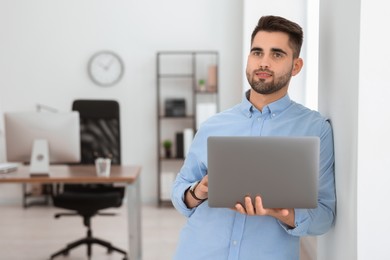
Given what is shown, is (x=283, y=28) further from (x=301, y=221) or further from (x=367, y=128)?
(x=301, y=221)

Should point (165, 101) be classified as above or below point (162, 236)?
above

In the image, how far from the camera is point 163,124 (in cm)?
690

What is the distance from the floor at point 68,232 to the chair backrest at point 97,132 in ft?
2.61

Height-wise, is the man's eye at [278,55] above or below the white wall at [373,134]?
above

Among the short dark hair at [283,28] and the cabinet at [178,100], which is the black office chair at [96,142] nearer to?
the cabinet at [178,100]

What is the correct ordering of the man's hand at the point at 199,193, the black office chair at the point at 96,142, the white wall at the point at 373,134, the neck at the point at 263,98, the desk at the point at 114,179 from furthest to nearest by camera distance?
the black office chair at the point at 96,142
the desk at the point at 114,179
the neck at the point at 263,98
the man's hand at the point at 199,193
the white wall at the point at 373,134

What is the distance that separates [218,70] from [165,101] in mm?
718

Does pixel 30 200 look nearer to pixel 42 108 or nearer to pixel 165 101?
pixel 42 108

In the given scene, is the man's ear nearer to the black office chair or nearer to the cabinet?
the black office chair

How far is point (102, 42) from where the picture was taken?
6762mm

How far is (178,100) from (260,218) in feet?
16.2

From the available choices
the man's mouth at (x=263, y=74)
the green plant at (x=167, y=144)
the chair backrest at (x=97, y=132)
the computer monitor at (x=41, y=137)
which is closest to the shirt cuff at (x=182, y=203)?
the man's mouth at (x=263, y=74)

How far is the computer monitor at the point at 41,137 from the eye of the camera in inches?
157

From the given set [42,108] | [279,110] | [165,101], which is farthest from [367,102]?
[42,108]
